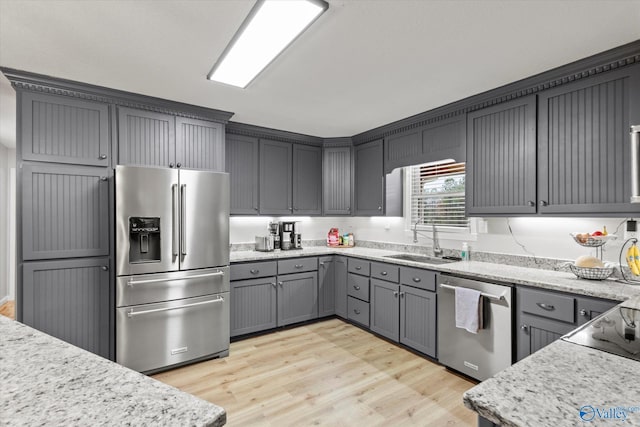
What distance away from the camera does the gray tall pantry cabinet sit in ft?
8.21

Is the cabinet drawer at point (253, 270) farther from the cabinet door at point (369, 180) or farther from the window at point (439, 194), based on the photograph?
the window at point (439, 194)

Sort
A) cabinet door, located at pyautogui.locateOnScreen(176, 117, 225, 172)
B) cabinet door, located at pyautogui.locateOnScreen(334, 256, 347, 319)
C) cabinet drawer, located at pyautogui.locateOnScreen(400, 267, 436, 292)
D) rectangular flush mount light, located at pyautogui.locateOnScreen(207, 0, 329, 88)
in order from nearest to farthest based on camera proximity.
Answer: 1. rectangular flush mount light, located at pyautogui.locateOnScreen(207, 0, 329, 88)
2. cabinet drawer, located at pyautogui.locateOnScreen(400, 267, 436, 292)
3. cabinet door, located at pyautogui.locateOnScreen(176, 117, 225, 172)
4. cabinet door, located at pyautogui.locateOnScreen(334, 256, 347, 319)

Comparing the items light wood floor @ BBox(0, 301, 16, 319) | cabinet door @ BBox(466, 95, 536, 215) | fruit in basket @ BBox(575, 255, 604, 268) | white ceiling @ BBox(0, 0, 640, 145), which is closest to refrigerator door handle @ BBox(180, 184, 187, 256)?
white ceiling @ BBox(0, 0, 640, 145)

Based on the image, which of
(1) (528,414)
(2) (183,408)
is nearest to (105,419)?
(2) (183,408)

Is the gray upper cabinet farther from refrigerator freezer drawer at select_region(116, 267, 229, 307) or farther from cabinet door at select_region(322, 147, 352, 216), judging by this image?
cabinet door at select_region(322, 147, 352, 216)

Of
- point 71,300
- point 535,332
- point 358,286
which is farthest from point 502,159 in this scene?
point 71,300

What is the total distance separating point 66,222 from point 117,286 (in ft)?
2.19

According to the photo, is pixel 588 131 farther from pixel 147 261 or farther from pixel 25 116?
pixel 25 116

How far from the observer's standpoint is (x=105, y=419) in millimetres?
677

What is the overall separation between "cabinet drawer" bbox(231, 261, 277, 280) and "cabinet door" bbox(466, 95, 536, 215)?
7.01 ft

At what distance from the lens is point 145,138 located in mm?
2990

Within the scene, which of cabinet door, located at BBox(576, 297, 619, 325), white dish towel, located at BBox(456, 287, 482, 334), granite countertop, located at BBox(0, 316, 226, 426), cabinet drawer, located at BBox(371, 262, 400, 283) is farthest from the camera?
cabinet drawer, located at BBox(371, 262, 400, 283)

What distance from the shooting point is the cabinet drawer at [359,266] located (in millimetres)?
3654

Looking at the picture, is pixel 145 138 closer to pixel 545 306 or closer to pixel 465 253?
pixel 465 253
